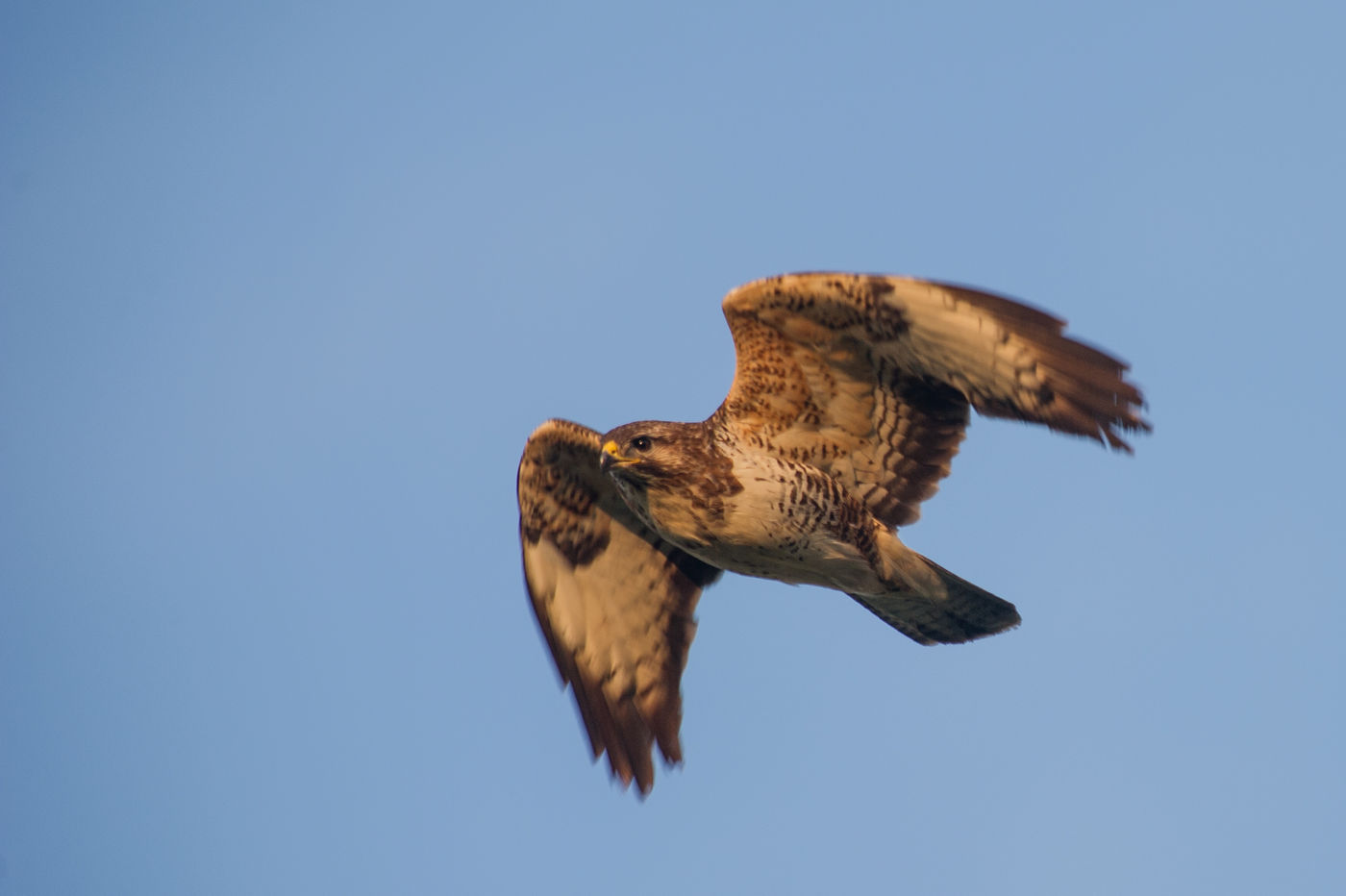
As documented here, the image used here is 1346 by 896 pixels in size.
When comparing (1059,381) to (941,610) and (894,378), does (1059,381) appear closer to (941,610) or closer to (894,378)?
(894,378)

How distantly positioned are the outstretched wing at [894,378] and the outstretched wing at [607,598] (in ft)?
4.63

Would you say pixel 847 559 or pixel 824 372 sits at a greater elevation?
pixel 824 372

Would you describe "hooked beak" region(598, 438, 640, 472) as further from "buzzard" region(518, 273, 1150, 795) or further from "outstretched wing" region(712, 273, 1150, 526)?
"outstretched wing" region(712, 273, 1150, 526)

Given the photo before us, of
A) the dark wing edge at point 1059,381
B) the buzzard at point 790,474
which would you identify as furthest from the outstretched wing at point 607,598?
the dark wing edge at point 1059,381

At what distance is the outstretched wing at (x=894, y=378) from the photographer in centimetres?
873

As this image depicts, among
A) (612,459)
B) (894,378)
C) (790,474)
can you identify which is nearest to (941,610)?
(790,474)

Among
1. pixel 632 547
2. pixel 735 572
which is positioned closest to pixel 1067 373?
pixel 735 572

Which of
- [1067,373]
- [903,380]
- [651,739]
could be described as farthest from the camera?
[651,739]

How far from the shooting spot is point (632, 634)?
11.0 metres

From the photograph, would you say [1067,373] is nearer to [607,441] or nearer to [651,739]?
[607,441]

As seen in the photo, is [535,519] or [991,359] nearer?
[991,359]

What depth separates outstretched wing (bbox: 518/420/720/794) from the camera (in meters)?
10.8

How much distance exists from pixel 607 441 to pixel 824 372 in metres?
1.41

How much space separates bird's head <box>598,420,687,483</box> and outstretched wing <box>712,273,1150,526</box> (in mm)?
509
